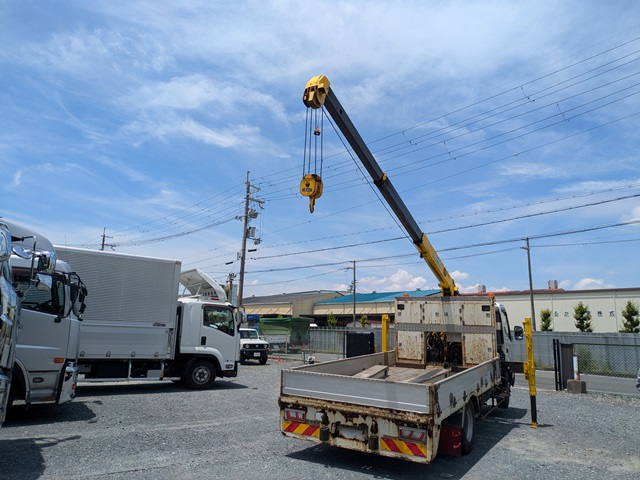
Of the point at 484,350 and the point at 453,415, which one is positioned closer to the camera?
the point at 453,415

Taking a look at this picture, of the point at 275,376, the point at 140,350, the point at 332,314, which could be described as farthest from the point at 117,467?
the point at 332,314

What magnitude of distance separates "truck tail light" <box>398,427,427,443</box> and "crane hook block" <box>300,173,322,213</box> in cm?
413

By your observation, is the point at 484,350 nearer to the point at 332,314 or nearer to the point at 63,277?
the point at 63,277

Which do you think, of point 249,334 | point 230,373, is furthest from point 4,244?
point 249,334

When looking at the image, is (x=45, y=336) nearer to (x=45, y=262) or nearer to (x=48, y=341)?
(x=48, y=341)

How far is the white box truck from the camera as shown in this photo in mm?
11078

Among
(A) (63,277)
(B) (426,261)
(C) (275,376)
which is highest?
(B) (426,261)

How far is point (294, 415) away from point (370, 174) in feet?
17.4

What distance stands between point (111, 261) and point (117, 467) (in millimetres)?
6483

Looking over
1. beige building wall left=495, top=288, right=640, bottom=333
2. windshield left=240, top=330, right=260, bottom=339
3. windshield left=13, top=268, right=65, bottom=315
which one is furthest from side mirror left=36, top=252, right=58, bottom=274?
beige building wall left=495, top=288, right=640, bottom=333

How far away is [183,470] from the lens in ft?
19.0

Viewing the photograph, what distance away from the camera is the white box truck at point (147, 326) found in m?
11.1

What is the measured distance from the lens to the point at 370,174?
9906mm

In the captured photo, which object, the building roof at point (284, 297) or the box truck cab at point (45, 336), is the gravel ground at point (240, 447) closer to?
the box truck cab at point (45, 336)
